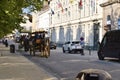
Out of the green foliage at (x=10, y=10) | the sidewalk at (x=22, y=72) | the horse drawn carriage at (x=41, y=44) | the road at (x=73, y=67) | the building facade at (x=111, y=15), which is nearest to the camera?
the green foliage at (x=10, y=10)

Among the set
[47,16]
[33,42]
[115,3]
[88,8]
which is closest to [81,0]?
[88,8]

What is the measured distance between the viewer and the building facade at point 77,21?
62.6 meters

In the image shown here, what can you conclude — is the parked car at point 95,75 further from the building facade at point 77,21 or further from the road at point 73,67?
the building facade at point 77,21

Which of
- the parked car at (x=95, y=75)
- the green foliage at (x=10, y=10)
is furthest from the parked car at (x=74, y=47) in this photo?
the parked car at (x=95, y=75)

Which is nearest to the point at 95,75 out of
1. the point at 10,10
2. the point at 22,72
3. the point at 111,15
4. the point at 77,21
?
the point at 10,10

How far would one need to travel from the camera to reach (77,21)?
242 ft

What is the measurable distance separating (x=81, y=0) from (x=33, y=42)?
29.3 meters

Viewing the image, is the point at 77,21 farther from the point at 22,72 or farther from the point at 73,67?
the point at 22,72

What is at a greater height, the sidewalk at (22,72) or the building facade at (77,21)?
the building facade at (77,21)

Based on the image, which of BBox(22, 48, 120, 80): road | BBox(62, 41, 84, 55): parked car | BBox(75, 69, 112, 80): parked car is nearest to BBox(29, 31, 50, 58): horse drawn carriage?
BBox(62, 41, 84, 55): parked car

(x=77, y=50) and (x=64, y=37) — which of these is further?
(x=64, y=37)

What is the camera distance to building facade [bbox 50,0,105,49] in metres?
62.6

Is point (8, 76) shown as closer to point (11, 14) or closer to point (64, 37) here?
point (11, 14)

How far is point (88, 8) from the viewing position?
220ft
